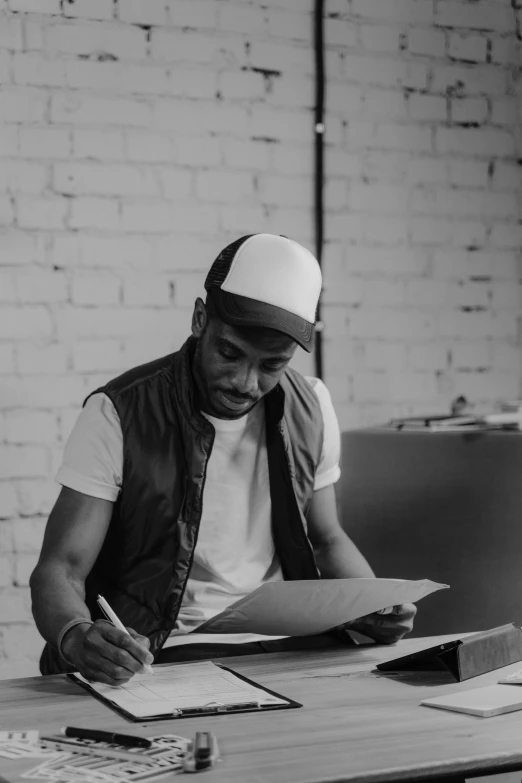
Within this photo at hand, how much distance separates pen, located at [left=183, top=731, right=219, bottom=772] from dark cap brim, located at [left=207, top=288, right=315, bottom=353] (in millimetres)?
775

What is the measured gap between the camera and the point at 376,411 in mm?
3119

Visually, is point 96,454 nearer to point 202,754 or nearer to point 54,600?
point 54,600

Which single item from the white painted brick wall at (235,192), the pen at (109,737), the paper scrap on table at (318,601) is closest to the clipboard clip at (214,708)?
the pen at (109,737)

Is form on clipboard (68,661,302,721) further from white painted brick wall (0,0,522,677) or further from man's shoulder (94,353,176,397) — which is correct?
white painted brick wall (0,0,522,677)

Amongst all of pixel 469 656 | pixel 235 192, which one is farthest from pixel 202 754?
pixel 235 192

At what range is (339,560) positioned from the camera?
2.00 meters

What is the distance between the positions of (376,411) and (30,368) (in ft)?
3.40

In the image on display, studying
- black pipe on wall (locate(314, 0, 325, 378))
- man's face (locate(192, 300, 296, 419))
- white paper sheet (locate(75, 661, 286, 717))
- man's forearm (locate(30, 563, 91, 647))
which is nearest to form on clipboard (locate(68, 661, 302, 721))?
white paper sheet (locate(75, 661, 286, 717))

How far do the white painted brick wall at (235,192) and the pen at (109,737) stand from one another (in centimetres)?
162

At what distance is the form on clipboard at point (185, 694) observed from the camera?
1291 mm

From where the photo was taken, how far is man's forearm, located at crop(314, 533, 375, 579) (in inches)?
78.3

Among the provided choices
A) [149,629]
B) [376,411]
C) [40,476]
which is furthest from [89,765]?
[376,411]

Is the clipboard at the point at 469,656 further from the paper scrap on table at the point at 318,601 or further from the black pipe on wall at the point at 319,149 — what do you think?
the black pipe on wall at the point at 319,149

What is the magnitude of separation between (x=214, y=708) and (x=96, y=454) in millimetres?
603
